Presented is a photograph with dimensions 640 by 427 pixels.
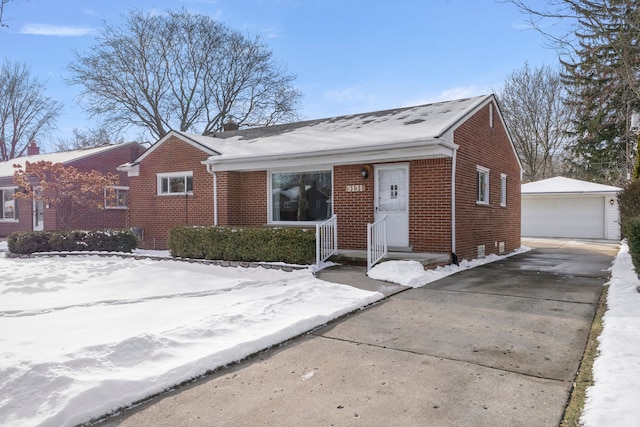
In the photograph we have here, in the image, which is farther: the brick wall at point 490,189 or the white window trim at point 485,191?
the white window trim at point 485,191

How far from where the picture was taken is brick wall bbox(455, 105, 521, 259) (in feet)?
33.3

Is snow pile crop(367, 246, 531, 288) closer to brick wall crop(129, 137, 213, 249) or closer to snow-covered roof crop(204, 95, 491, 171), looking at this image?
snow-covered roof crop(204, 95, 491, 171)

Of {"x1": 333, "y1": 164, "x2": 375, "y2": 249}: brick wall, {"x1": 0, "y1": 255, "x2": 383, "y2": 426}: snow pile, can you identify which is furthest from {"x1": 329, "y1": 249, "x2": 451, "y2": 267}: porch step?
{"x1": 0, "y1": 255, "x2": 383, "y2": 426}: snow pile

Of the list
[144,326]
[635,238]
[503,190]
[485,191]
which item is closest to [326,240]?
[144,326]

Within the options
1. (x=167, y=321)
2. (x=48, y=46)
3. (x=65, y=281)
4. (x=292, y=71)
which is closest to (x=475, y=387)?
(x=167, y=321)

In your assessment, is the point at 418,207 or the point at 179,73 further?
the point at 179,73

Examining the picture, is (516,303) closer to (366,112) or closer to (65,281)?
(65,281)

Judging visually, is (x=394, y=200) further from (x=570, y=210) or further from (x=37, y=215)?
(x=37, y=215)

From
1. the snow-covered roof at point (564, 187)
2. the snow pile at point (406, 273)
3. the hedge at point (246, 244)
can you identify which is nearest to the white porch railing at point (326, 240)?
the hedge at point (246, 244)

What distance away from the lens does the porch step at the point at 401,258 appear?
8.55 meters

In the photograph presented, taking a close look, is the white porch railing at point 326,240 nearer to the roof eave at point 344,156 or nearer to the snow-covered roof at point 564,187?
the roof eave at point 344,156

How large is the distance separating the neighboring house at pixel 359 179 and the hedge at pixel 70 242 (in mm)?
1401

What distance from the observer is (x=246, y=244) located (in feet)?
31.5

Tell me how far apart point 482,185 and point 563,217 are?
13.1 m
